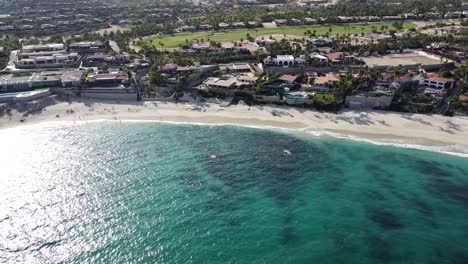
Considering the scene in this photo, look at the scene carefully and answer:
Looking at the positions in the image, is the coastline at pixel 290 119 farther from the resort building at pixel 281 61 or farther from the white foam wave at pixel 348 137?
the resort building at pixel 281 61

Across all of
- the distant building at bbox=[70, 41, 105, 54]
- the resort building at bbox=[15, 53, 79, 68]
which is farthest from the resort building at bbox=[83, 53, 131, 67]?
Answer: the distant building at bbox=[70, 41, 105, 54]

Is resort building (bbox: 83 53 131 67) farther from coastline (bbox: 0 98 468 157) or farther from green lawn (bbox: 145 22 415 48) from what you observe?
coastline (bbox: 0 98 468 157)

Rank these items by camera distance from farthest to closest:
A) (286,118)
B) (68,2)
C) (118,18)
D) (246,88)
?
(68,2) → (118,18) → (246,88) → (286,118)

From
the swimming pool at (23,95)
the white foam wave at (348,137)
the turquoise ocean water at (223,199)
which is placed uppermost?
the swimming pool at (23,95)

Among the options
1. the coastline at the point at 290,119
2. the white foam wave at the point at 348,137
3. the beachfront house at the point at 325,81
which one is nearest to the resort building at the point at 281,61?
the beachfront house at the point at 325,81

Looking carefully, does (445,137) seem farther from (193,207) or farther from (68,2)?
(68,2)

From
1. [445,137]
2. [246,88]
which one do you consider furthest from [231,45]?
[445,137]
